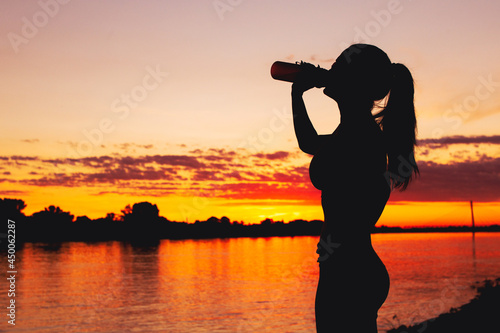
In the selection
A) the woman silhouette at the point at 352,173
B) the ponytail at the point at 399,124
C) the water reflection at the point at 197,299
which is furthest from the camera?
the water reflection at the point at 197,299

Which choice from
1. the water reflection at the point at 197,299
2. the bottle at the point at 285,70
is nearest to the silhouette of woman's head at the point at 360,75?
the bottle at the point at 285,70

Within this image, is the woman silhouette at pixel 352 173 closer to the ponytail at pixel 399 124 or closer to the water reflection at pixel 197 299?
the ponytail at pixel 399 124

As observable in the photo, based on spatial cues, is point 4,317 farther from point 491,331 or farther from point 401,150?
point 401,150

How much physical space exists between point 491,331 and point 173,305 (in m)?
35.2

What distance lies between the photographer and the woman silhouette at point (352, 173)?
2049 millimetres

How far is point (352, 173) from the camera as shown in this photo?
207 centimetres

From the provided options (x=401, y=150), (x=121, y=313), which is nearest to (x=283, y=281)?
(x=121, y=313)

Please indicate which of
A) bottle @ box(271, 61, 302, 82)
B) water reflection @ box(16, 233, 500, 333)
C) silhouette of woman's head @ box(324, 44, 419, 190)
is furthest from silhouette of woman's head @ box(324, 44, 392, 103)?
water reflection @ box(16, 233, 500, 333)

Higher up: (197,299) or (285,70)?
(285,70)

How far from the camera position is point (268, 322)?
112ft

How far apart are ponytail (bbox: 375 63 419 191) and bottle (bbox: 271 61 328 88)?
36 centimetres

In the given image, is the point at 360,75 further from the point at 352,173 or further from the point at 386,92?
the point at 352,173

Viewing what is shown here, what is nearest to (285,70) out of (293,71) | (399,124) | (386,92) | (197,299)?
(293,71)

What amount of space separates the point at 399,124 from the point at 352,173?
40cm
